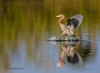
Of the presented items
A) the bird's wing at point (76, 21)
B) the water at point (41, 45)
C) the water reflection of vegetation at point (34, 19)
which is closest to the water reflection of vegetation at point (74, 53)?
the water at point (41, 45)

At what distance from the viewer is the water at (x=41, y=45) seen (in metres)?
7.76

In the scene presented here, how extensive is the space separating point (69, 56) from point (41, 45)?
3.50 feet

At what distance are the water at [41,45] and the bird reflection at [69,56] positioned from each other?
0.7 inches

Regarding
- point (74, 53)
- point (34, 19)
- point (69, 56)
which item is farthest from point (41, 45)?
point (34, 19)

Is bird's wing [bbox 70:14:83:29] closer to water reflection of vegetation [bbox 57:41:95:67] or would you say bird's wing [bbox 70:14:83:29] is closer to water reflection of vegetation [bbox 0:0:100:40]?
water reflection of vegetation [bbox 57:41:95:67]

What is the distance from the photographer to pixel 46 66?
7.75 m

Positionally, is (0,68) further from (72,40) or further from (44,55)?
(72,40)

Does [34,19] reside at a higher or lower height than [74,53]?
higher

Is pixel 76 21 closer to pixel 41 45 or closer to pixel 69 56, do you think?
pixel 41 45

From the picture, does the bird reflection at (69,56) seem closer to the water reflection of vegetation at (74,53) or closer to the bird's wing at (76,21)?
the water reflection of vegetation at (74,53)

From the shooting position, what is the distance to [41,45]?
372 inches

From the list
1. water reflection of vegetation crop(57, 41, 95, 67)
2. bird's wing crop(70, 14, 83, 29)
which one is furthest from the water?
bird's wing crop(70, 14, 83, 29)

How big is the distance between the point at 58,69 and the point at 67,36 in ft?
8.30

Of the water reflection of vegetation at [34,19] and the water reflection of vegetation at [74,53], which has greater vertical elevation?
the water reflection of vegetation at [34,19]
